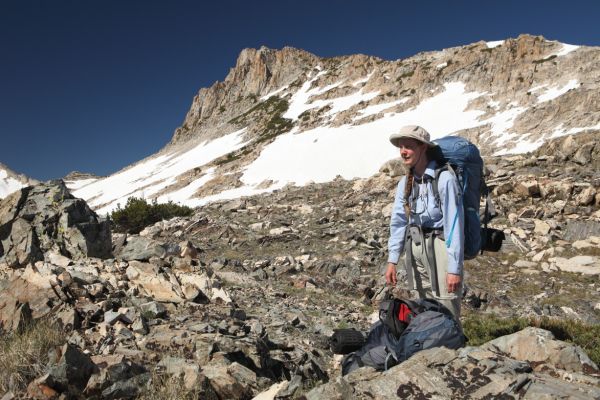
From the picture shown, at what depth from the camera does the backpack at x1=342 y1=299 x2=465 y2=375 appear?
3.61m

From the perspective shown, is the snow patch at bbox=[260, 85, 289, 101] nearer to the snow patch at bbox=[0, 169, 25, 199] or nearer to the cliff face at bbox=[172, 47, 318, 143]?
the cliff face at bbox=[172, 47, 318, 143]

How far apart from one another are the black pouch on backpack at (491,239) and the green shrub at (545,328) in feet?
5.28

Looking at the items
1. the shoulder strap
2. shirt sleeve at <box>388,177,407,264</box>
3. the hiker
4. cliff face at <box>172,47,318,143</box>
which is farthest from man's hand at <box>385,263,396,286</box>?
cliff face at <box>172,47,318,143</box>

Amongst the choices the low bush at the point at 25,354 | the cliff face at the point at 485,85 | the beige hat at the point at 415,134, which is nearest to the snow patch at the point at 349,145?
the cliff face at the point at 485,85

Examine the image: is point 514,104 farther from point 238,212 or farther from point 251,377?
point 251,377

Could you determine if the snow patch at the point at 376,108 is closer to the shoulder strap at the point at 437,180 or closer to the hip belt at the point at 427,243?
the hip belt at the point at 427,243

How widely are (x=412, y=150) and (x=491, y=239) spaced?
146 cm

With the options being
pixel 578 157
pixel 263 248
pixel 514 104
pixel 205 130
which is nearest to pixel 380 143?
pixel 514 104

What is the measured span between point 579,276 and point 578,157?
1134cm

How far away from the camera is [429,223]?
4.36 metres

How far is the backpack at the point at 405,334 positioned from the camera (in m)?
3.61

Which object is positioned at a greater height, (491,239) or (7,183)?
(7,183)

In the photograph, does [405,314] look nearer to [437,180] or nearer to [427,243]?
[427,243]

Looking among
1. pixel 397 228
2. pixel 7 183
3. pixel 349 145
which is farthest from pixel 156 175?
pixel 7 183
